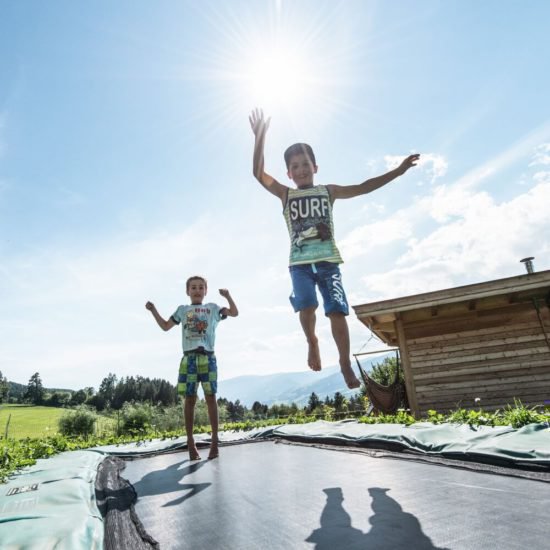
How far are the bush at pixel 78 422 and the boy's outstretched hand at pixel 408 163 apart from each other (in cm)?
1922

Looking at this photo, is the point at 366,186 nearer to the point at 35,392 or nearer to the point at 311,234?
the point at 311,234

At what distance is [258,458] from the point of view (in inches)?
111

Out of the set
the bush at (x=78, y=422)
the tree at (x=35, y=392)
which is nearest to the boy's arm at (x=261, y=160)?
the bush at (x=78, y=422)

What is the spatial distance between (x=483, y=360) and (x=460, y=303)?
1.04 metres

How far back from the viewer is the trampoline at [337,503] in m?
0.98

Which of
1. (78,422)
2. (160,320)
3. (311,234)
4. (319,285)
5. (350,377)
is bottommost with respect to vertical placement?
(78,422)

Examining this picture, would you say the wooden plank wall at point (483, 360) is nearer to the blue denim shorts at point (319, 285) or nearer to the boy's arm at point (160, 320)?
the boy's arm at point (160, 320)

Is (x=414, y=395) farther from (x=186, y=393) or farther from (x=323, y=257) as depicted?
(x=323, y=257)

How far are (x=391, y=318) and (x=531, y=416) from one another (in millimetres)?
4186

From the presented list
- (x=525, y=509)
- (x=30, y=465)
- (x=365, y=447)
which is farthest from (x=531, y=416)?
(x=30, y=465)

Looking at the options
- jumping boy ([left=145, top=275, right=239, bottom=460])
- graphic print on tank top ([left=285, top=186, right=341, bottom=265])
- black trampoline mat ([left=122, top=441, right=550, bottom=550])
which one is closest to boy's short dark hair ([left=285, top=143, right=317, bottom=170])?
graphic print on tank top ([left=285, top=186, right=341, bottom=265])

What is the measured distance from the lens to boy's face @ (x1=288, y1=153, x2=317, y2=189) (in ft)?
8.14

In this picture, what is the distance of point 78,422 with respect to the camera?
1734 cm

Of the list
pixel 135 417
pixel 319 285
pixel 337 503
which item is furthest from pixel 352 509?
pixel 135 417
